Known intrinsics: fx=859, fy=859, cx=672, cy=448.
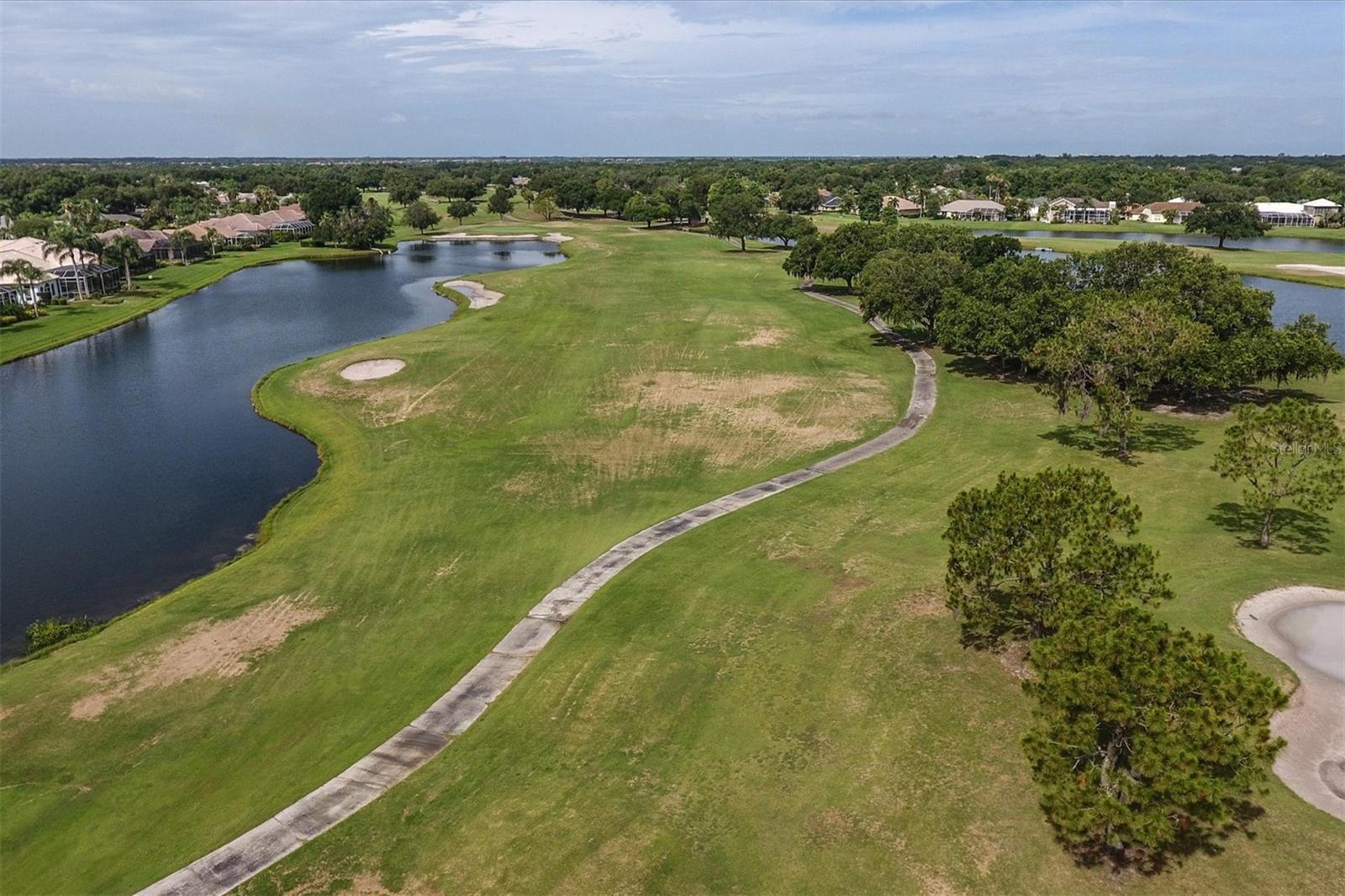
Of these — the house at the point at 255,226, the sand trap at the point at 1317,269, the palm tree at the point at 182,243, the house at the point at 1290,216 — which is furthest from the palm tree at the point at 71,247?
the house at the point at 1290,216

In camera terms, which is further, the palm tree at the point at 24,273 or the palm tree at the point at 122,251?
the palm tree at the point at 122,251

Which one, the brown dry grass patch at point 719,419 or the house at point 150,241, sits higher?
the house at point 150,241

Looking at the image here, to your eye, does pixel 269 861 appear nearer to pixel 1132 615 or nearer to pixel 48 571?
pixel 1132 615

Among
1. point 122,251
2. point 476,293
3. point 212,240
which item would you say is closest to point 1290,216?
A: point 476,293

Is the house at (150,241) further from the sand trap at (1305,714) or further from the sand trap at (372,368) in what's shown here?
the sand trap at (1305,714)

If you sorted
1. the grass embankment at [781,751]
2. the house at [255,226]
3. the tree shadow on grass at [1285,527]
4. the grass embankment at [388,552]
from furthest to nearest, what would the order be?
1. the house at [255,226]
2. the tree shadow on grass at [1285,527]
3. the grass embankment at [388,552]
4. the grass embankment at [781,751]

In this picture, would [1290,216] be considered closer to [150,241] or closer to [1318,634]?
[1318,634]
